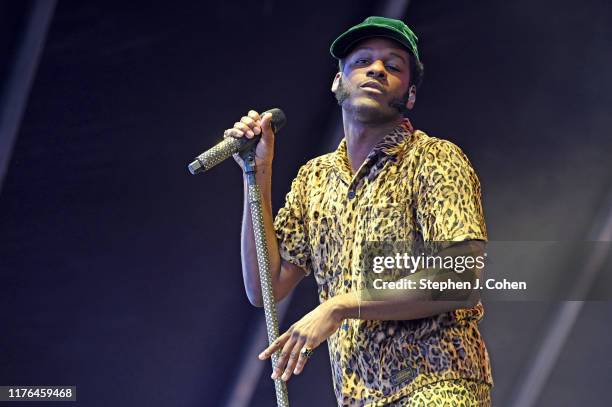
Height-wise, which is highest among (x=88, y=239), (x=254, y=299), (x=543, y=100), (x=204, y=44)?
(x=204, y=44)

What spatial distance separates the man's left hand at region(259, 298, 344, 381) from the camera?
6.47 ft

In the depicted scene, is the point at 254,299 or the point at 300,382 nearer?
the point at 254,299

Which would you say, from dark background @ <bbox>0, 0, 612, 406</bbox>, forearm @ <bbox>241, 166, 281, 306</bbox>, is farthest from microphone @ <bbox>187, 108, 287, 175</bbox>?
dark background @ <bbox>0, 0, 612, 406</bbox>

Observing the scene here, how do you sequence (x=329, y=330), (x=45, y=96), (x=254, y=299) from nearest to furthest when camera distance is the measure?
(x=329, y=330) < (x=254, y=299) < (x=45, y=96)

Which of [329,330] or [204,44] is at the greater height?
[204,44]

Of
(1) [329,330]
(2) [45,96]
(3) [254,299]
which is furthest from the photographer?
(2) [45,96]

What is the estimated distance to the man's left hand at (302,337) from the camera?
197 cm

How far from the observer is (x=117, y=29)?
3568mm

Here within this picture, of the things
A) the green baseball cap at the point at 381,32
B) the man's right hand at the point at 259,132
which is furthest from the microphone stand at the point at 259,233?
the green baseball cap at the point at 381,32

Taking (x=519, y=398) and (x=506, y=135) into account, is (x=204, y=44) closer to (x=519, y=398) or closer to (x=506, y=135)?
(x=506, y=135)

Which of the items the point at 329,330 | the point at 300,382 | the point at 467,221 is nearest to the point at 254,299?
the point at 329,330

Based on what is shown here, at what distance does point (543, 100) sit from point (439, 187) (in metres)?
1.63

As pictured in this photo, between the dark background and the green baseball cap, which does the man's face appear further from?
the dark background

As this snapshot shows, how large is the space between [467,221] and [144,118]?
1838 mm
